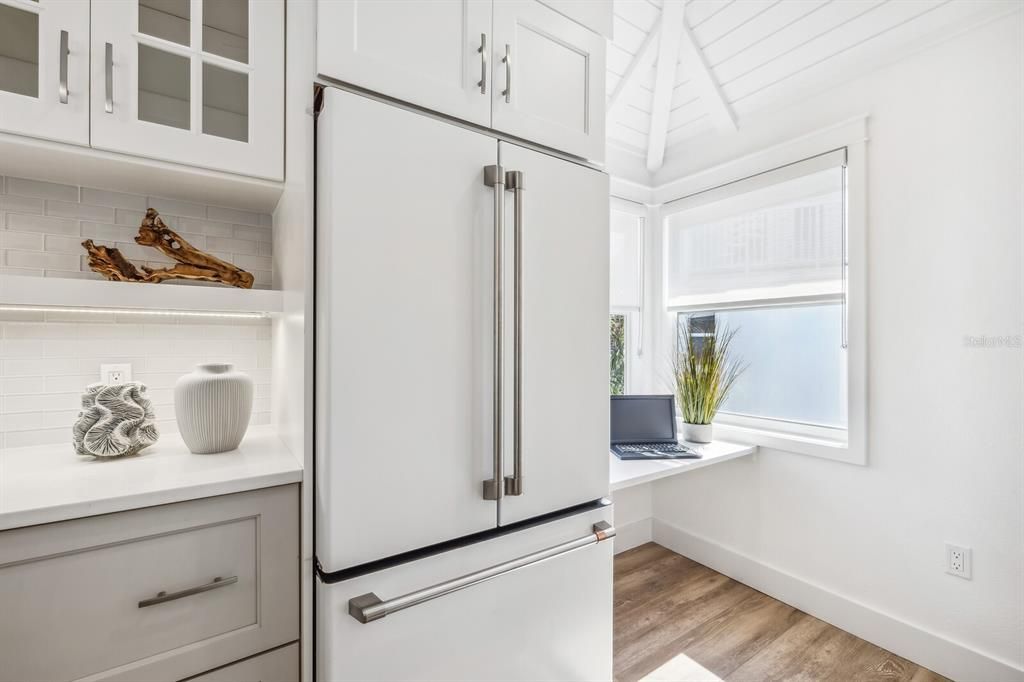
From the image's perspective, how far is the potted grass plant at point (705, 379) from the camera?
102 inches

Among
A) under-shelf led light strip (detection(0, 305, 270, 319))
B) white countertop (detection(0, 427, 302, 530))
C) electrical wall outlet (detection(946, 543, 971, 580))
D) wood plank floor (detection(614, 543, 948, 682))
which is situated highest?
under-shelf led light strip (detection(0, 305, 270, 319))

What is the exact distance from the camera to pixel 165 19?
110 cm

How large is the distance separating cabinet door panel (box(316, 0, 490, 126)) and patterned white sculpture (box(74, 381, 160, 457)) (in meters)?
0.93

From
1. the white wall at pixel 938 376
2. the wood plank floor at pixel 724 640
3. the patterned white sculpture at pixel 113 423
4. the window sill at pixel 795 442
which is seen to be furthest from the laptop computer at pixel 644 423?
the patterned white sculpture at pixel 113 423

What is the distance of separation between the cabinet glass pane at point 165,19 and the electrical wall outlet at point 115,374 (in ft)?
2.82

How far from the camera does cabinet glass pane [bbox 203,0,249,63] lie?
45.1 inches

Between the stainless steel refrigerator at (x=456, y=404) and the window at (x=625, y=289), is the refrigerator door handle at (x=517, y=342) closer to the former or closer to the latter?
the stainless steel refrigerator at (x=456, y=404)

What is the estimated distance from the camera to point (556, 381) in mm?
1368

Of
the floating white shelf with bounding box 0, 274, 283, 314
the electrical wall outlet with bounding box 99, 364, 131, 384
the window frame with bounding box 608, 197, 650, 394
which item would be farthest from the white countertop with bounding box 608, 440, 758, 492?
the electrical wall outlet with bounding box 99, 364, 131, 384

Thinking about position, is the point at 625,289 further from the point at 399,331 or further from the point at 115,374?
the point at 115,374

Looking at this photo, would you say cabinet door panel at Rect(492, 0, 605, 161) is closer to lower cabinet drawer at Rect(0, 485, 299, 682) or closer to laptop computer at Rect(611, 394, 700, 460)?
lower cabinet drawer at Rect(0, 485, 299, 682)

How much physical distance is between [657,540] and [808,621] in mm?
939

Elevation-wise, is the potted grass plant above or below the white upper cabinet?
below

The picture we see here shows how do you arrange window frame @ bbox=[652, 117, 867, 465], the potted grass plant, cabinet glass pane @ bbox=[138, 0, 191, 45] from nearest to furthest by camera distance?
cabinet glass pane @ bbox=[138, 0, 191, 45] < window frame @ bbox=[652, 117, 867, 465] < the potted grass plant
